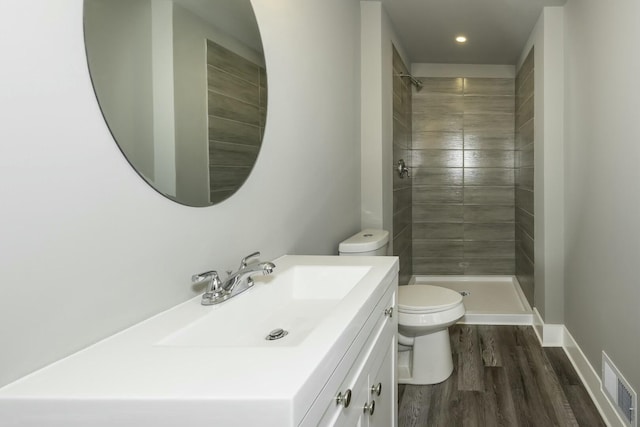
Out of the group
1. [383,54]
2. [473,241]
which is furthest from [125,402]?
[473,241]

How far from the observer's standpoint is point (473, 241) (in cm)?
445

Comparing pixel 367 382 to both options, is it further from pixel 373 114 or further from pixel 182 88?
pixel 373 114

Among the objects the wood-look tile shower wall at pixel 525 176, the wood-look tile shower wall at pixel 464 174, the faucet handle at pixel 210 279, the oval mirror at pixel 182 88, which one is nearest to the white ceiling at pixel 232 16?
the oval mirror at pixel 182 88

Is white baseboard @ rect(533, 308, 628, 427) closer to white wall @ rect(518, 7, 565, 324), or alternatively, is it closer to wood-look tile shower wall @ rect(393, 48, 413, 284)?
white wall @ rect(518, 7, 565, 324)

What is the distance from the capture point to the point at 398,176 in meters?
3.67

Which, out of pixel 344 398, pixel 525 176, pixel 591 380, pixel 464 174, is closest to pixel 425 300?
pixel 591 380

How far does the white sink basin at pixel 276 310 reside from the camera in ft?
3.16

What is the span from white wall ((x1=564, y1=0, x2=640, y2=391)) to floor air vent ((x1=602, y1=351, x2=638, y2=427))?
0.16 ft

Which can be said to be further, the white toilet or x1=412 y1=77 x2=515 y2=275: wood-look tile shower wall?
x1=412 y1=77 x2=515 y2=275: wood-look tile shower wall

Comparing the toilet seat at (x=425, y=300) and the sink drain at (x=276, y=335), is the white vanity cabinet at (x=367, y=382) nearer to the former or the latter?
the sink drain at (x=276, y=335)

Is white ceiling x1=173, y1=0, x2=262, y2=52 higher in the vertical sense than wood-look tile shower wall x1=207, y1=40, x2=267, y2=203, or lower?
higher

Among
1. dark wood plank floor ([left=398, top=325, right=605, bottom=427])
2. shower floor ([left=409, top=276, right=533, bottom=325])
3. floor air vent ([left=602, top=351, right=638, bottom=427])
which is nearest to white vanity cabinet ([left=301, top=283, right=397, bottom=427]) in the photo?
dark wood plank floor ([left=398, top=325, right=605, bottom=427])

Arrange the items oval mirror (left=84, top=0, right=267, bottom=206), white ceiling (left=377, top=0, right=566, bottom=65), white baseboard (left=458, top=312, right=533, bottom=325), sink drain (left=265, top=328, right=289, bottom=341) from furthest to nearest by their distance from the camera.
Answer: white baseboard (left=458, top=312, right=533, bottom=325) < white ceiling (left=377, top=0, right=566, bottom=65) < sink drain (left=265, top=328, right=289, bottom=341) < oval mirror (left=84, top=0, right=267, bottom=206)

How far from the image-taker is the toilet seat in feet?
7.48
